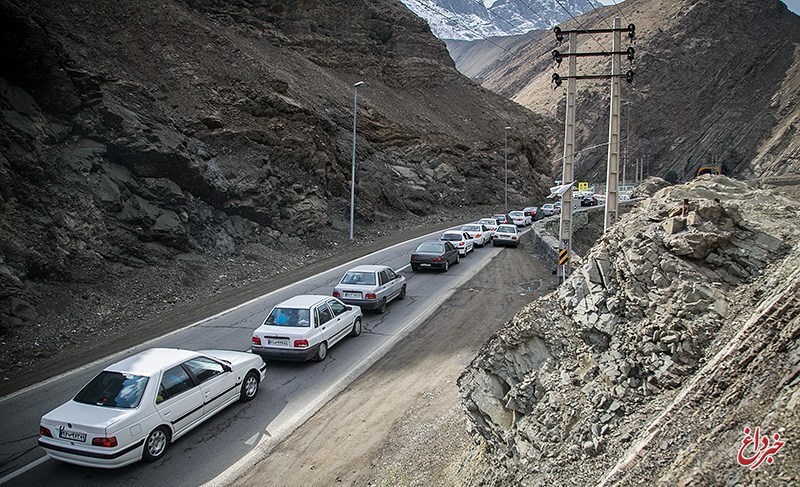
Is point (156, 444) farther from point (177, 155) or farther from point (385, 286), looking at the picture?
point (177, 155)

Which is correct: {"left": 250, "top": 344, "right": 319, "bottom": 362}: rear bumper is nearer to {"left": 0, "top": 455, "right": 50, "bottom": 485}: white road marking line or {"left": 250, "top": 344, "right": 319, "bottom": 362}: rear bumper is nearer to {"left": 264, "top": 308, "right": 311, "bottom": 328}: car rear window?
{"left": 264, "top": 308, "right": 311, "bottom": 328}: car rear window

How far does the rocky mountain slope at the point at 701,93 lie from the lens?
81000 millimetres

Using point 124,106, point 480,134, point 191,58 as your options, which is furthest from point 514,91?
point 124,106

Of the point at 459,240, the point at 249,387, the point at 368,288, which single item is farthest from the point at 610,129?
the point at 249,387

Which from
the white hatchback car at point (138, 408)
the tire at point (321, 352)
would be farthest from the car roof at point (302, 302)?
the white hatchback car at point (138, 408)

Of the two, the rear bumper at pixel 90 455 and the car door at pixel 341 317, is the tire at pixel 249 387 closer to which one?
the rear bumper at pixel 90 455

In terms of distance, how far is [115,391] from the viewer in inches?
293

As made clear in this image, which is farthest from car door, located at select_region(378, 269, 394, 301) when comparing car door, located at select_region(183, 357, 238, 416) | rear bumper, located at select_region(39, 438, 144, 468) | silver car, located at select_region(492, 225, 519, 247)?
silver car, located at select_region(492, 225, 519, 247)

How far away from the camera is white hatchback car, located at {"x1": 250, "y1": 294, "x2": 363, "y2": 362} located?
10883 millimetres

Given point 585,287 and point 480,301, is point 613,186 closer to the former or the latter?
point 480,301

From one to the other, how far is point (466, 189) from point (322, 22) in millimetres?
21098

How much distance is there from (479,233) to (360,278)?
14.2 m

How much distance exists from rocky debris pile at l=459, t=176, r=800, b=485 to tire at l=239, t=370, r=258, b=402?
4827mm

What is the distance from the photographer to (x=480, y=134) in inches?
2072
